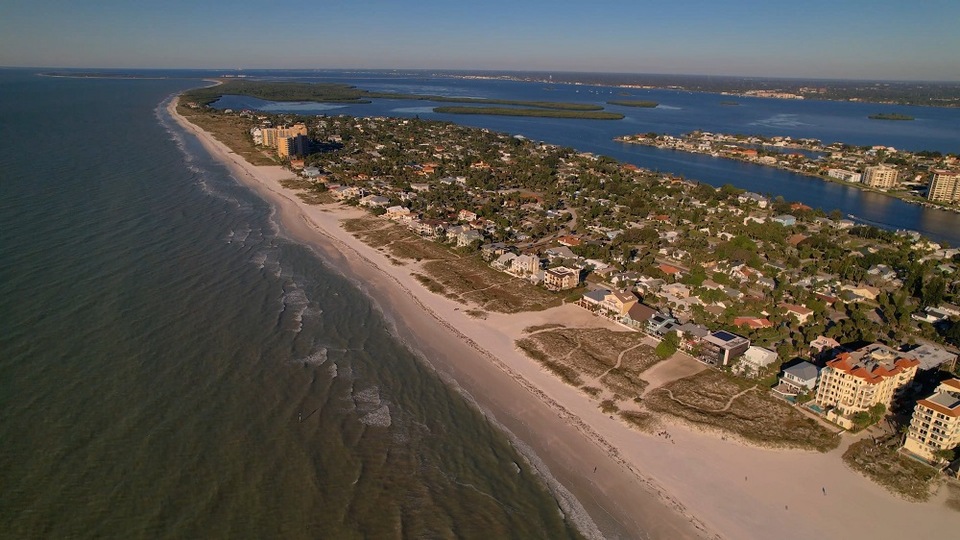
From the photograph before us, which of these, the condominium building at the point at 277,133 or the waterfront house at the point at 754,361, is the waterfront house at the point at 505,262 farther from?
the condominium building at the point at 277,133

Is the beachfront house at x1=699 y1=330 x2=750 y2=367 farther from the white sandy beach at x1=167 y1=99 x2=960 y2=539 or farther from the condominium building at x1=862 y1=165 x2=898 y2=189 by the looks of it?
the condominium building at x1=862 y1=165 x2=898 y2=189

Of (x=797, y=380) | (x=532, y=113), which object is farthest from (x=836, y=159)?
(x=797, y=380)

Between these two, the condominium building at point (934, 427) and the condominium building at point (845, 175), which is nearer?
the condominium building at point (934, 427)

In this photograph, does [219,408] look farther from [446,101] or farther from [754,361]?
[446,101]

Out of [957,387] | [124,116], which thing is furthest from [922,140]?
[124,116]

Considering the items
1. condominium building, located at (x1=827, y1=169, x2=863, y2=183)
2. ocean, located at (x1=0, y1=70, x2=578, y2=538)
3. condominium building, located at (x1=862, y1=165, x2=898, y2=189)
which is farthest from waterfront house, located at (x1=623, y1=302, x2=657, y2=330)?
condominium building, located at (x1=827, y1=169, x2=863, y2=183)

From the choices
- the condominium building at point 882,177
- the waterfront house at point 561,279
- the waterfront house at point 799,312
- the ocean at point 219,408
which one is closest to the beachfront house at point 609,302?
the waterfront house at point 561,279
